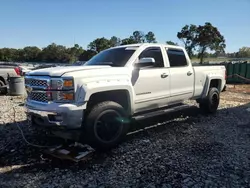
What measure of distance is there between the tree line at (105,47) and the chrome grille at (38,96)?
37.0m

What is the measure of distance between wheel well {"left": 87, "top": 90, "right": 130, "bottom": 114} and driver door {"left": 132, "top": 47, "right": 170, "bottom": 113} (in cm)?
25

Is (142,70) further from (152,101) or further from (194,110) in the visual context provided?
(194,110)

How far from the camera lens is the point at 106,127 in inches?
192

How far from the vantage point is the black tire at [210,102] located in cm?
761

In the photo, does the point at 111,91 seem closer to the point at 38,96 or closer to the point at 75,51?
the point at 38,96

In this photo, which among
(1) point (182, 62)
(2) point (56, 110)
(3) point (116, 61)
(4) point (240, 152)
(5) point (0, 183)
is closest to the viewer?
(5) point (0, 183)

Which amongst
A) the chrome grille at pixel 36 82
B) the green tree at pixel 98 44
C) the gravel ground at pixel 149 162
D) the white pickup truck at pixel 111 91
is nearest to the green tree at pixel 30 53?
the green tree at pixel 98 44

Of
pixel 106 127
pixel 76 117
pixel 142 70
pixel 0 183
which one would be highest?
pixel 142 70

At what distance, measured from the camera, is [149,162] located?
Answer: 4262 mm

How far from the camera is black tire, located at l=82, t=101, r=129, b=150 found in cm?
454

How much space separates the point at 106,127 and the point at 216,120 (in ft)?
12.0

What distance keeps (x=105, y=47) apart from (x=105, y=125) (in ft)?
168

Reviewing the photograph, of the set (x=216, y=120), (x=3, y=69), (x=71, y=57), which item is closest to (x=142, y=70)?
(x=216, y=120)

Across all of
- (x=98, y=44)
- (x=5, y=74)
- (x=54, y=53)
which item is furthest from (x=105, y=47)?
(x=5, y=74)
